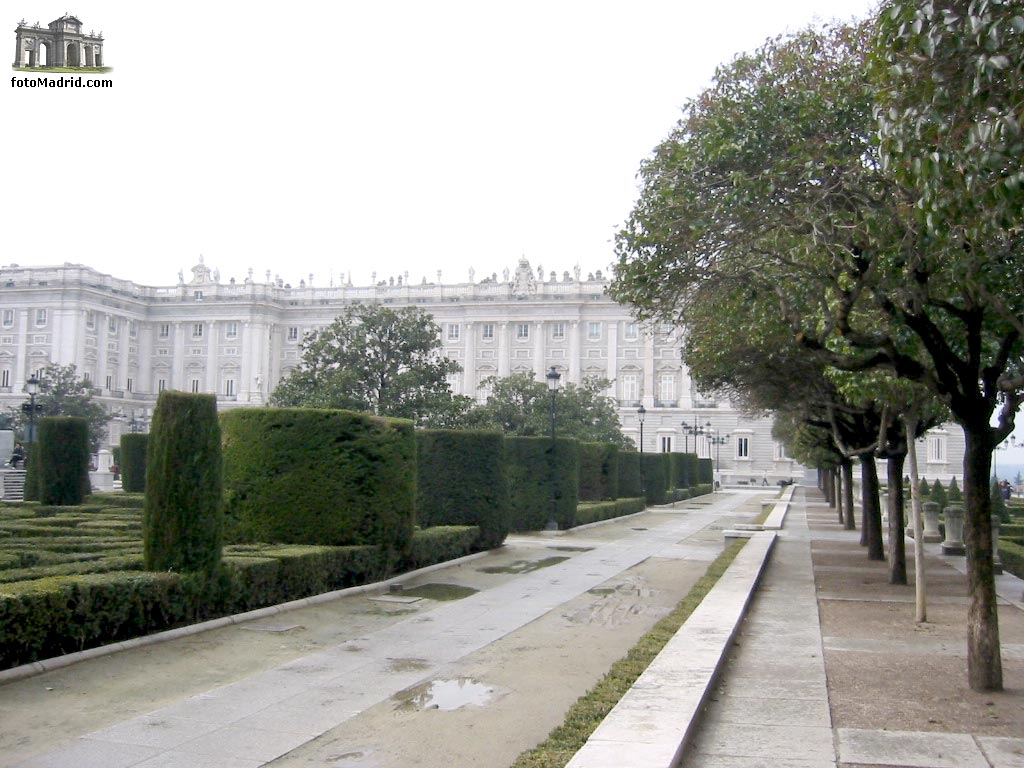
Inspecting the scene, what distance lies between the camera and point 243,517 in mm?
13180

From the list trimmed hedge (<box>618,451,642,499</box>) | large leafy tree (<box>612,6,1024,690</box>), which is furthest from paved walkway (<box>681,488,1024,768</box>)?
trimmed hedge (<box>618,451,642,499</box>)

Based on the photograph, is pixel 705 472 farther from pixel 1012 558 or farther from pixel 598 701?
pixel 598 701

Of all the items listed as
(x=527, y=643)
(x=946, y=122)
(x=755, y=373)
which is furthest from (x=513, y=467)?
(x=946, y=122)

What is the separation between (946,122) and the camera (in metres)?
5.76

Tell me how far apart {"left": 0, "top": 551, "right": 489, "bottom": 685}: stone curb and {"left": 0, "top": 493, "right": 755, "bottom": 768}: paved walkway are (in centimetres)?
25

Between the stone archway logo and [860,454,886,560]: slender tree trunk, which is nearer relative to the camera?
the stone archway logo

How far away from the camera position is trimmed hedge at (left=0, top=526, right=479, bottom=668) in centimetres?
770

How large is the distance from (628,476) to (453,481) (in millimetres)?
19856

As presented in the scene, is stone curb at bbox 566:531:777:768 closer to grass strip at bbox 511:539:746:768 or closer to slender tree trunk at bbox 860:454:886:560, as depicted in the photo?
Result: grass strip at bbox 511:539:746:768

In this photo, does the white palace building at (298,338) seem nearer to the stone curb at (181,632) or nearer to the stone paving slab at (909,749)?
the stone curb at (181,632)

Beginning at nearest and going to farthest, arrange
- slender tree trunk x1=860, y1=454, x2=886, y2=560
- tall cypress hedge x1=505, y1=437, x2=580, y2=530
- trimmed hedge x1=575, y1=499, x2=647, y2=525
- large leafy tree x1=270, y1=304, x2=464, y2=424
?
1. slender tree trunk x1=860, y1=454, x2=886, y2=560
2. tall cypress hedge x1=505, y1=437, x2=580, y2=530
3. trimmed hedge x1=575, y1=499, x2=647, y2=525
4. large leafy tree x1=270, y1=304, x2=464, y2=424

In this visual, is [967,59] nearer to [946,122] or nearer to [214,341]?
[946,122]

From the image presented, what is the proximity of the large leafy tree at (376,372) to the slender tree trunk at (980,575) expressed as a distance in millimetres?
25515

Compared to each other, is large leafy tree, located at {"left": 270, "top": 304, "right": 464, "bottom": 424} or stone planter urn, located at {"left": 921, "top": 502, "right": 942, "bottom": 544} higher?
large leafy tree, located at {"left": 270, "top": 304, "right": 464, "bottom": 424}
